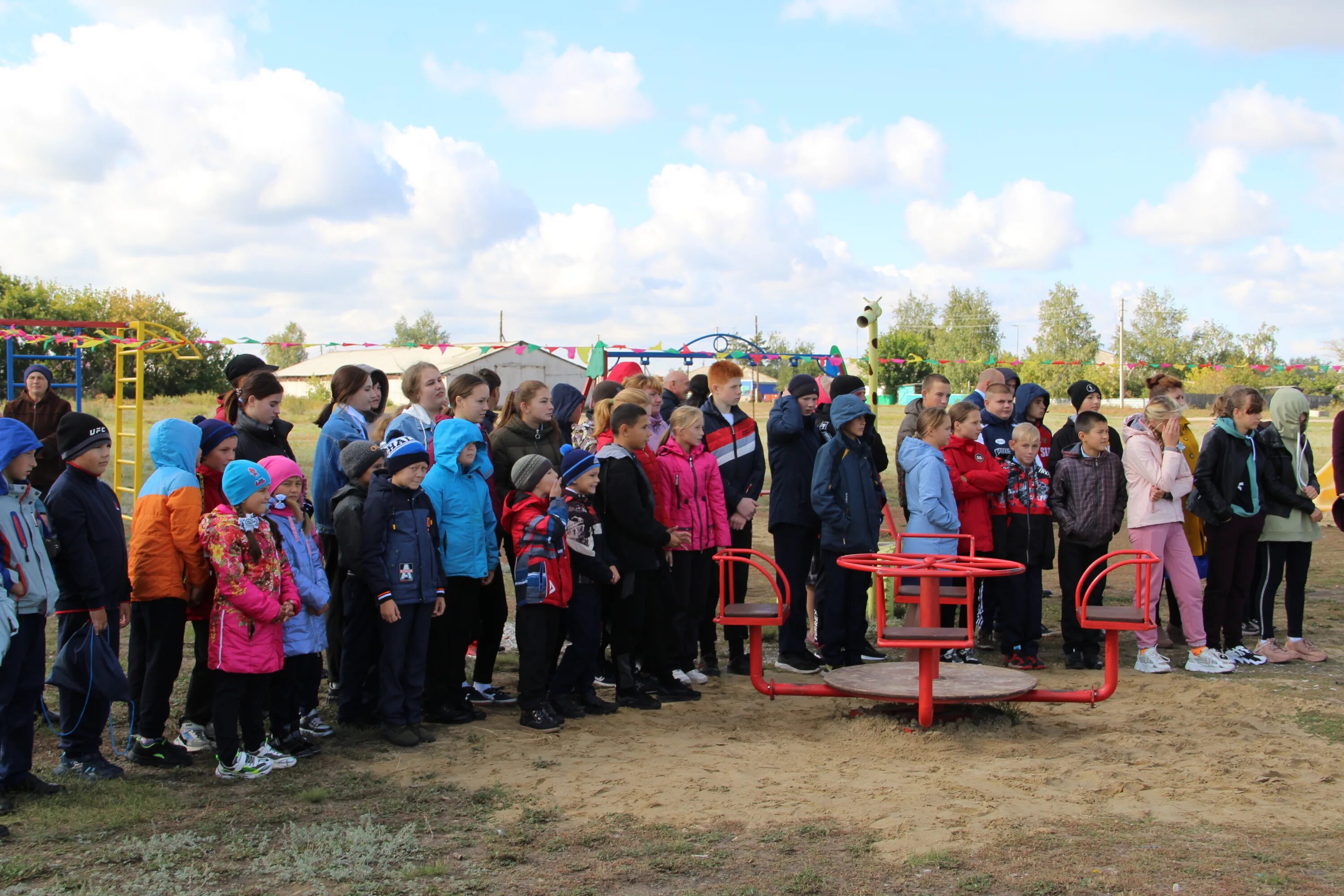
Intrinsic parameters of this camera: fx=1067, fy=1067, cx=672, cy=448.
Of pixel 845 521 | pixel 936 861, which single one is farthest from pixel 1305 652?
pixel 936 861

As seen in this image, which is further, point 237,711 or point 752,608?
point 752,608

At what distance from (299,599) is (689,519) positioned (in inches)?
99.3

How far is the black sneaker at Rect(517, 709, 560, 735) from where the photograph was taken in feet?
19.0

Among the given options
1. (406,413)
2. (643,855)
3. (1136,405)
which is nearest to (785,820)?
(643,855)

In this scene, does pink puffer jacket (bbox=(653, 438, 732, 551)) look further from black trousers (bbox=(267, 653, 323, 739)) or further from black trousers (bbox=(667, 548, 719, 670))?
black trousers (bbox=(267, 653, 323, 739))

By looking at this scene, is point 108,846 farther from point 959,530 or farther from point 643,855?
point 959,530

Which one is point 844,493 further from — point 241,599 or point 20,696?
point 20,696

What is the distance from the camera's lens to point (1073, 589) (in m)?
7.57

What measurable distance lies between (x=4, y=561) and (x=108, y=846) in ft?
4.19

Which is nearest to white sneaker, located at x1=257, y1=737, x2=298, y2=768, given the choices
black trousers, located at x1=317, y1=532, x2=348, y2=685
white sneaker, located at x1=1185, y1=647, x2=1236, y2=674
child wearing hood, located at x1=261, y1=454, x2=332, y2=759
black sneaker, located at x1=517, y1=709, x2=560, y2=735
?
child wearing hood, located at x1=261, y1=454, x2=332, y2=759

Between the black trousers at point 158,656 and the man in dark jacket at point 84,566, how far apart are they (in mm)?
169

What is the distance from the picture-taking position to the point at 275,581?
4980mm

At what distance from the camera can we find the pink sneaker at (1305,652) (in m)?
7.42

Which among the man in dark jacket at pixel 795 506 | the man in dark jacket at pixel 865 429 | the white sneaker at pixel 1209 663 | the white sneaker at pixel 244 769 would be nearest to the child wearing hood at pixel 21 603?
the white sneaker at pixel 244 769
